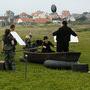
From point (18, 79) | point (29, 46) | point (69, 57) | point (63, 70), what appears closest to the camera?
point (18, 79)

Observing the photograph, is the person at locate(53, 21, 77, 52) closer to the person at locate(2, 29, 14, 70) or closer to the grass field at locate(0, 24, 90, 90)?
the grass field at locate(0, 24, 90, 90)

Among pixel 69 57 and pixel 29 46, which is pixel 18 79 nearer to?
pixel 69 57

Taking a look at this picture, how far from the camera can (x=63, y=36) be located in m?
20.9

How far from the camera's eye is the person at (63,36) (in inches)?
816

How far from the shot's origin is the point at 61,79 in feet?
50.9

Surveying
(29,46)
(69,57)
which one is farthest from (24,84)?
(29,46)

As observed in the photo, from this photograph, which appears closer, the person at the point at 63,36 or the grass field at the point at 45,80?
the grass field at the point at 45,80

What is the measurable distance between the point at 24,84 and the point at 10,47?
11.0 feet

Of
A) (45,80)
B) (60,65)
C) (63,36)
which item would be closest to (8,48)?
(60,65)

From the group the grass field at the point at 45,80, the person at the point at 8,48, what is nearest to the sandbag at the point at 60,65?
the grass field at the point at 45,80

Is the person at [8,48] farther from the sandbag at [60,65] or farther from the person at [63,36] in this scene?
the person at [63,36]

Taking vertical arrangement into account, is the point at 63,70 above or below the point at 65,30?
below

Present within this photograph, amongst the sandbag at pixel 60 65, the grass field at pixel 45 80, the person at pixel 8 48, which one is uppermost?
the person at pixel 8 48

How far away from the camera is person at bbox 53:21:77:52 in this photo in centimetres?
2072
